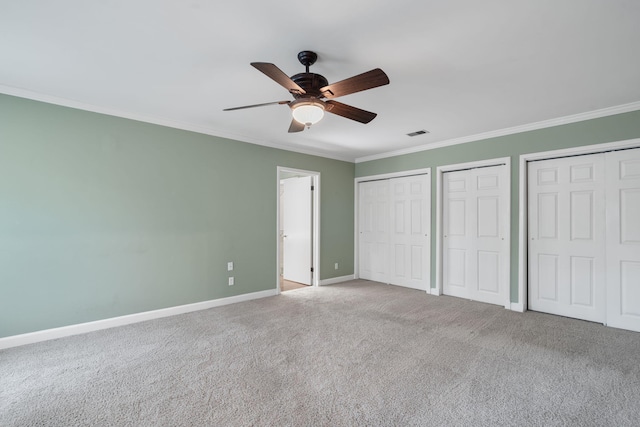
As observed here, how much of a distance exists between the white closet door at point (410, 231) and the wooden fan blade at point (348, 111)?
287 centimetres

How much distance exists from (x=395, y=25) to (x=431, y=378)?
2545mm

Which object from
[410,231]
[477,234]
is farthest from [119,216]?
[477,234]

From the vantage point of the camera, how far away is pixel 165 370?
2.54 m

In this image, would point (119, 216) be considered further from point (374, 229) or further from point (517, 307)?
point (517, 307)

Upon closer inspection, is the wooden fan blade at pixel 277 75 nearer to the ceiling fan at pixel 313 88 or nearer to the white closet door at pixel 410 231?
the ceiling fan at pixel 313 88

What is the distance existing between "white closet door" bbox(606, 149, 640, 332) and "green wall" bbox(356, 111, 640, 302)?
0.92 feet

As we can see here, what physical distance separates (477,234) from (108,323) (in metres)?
4.94

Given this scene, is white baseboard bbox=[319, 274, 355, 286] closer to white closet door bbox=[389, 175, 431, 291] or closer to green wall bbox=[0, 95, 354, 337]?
white closet door bbox=[389, 175, 431, 291]

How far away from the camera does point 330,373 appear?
2.49 meters

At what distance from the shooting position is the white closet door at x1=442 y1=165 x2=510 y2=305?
441 centimetres

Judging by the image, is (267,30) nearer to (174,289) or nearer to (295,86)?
(295,86)

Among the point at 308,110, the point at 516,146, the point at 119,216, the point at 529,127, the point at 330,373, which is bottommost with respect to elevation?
the point at 330,373

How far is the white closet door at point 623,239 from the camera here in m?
3.42

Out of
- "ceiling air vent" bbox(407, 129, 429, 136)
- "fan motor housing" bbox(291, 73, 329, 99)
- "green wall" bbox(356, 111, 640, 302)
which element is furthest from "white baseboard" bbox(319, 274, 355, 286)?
"fan motor housing" bbox(291, 73, 329, 99)
